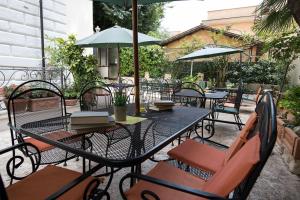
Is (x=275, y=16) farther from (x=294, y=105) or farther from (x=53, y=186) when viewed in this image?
(x=53, y=186)

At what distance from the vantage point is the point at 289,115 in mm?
3426

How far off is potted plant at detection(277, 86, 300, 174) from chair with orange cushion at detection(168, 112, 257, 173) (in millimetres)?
1242

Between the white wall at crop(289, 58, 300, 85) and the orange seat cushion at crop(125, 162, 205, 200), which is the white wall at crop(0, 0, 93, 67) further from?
the white wall at crop(289, 58, 300, 85)

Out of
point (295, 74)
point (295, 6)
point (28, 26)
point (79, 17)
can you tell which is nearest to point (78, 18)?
point (79, 17)

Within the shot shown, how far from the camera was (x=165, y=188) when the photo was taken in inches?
51.4

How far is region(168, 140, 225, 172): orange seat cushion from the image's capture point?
1599 mm

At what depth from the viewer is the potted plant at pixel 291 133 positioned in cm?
247

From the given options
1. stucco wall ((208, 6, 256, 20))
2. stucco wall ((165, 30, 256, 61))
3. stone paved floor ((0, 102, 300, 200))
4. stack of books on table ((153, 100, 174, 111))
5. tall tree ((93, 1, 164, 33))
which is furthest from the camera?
stucco wall ((208, 6, 256, 20))

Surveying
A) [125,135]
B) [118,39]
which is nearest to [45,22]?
[118,39]

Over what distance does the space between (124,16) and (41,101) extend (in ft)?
28.4

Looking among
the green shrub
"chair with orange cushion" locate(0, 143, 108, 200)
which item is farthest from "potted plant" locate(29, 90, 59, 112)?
the green shrub

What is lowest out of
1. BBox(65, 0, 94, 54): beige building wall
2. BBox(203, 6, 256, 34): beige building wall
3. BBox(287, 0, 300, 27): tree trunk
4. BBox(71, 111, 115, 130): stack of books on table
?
BBox(71, 111, 115, 130): stack of books on table

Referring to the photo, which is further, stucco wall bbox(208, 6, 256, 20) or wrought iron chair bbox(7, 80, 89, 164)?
stucco wall bbox(208, 6, 256, 20)

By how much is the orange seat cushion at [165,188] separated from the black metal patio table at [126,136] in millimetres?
238
